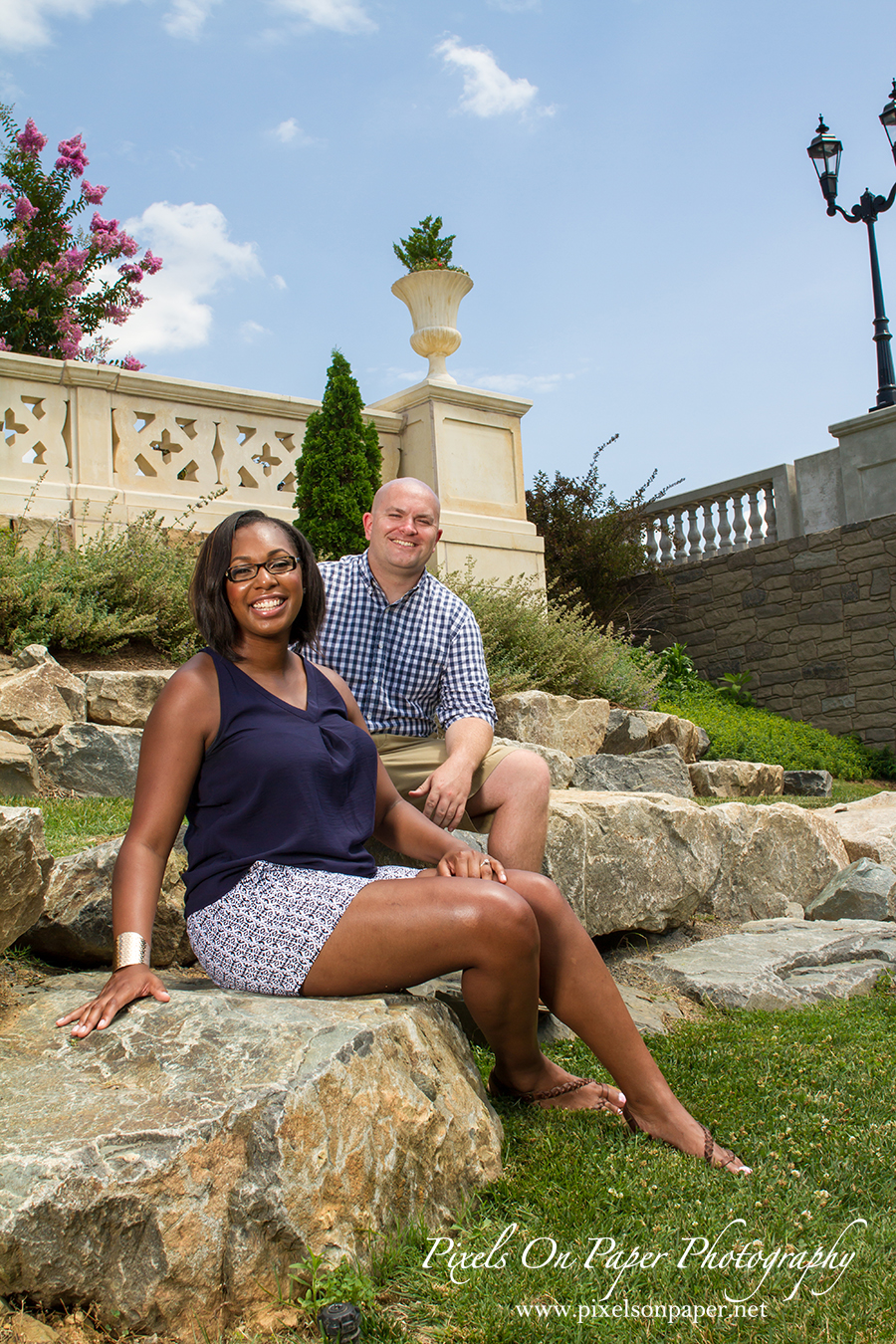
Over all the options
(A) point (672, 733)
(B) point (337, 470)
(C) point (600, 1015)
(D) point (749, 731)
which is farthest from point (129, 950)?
(D) point (749, 731)

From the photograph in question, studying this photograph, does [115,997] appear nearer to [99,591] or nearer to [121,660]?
[121,660]

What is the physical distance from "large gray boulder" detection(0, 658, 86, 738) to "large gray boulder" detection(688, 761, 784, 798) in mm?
4374

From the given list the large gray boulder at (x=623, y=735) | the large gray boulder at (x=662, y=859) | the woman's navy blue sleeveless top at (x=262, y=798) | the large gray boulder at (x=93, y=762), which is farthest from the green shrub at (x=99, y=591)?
the woman's navy blue sleeveless top at (x=262, y=798)

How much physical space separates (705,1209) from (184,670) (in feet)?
5.12

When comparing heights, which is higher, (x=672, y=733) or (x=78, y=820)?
(x=672, y=733)

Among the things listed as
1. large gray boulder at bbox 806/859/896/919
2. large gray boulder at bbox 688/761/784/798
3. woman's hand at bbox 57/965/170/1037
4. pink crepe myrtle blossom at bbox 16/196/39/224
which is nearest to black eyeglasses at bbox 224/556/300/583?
woman's hand at bbox 57/965/170/1037

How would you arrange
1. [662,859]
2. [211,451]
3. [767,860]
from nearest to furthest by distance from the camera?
1. [662,859]
2. [767,860]
3. [211,451]

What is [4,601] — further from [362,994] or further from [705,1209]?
[705,1209]

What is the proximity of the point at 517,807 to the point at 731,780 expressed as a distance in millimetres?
5204

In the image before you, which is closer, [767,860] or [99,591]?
[767,860]

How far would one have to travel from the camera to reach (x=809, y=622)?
1217 cm

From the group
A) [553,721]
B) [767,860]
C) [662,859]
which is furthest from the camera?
[553,721]

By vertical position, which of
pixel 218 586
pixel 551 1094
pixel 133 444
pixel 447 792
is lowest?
pixel 551 1094

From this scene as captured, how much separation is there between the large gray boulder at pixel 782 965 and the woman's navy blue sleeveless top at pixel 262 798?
6.53ft
